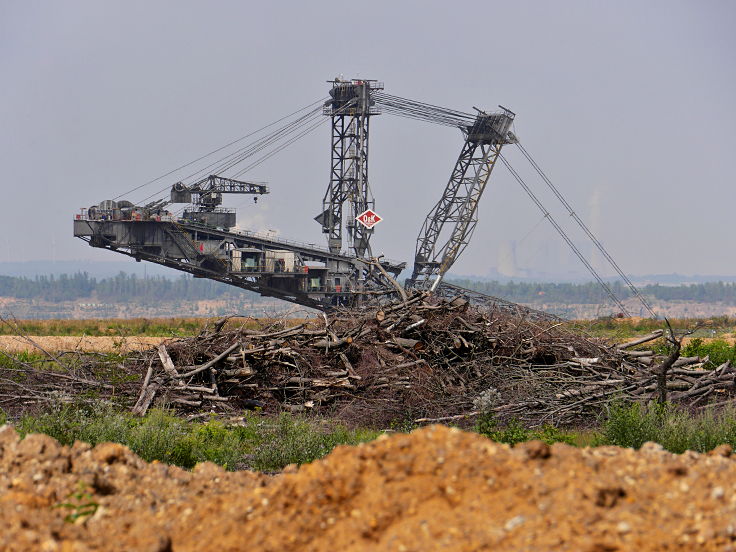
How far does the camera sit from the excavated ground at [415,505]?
4906mm

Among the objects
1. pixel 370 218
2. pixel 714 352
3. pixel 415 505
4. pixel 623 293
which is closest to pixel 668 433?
pixel 415 505

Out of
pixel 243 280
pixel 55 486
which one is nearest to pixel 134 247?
pixel 243 280

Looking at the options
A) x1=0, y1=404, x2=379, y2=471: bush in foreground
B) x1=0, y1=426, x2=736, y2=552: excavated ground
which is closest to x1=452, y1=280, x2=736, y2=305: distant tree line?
x1=0, y1=404, x2=379, y2=471: bush in foreground

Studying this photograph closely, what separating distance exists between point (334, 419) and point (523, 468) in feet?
29.2

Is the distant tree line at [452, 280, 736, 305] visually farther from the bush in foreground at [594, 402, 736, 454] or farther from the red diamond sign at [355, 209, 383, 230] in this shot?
the bush in foreground at [594, 402, 736, 454]

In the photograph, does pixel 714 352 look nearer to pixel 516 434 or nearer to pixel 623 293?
pixel 516 434

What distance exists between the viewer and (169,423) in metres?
12.7

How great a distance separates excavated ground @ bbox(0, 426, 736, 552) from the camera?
16.1 feet

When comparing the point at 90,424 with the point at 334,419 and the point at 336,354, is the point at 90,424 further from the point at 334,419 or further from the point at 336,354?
the point at 336,354

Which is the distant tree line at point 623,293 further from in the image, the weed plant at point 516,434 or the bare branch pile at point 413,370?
the weed plant at point 516,434

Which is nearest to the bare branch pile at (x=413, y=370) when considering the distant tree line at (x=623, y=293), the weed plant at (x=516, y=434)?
the weed plant at (x=516, y=434)

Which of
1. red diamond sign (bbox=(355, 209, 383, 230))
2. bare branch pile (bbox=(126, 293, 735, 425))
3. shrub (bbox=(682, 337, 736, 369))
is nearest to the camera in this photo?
bare branch pile (bbox=(126, 293, 735, 425))

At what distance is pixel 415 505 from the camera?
17.6 feet

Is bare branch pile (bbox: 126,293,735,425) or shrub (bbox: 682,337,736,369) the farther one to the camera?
shrub (bbox: 682,337,736,369)
